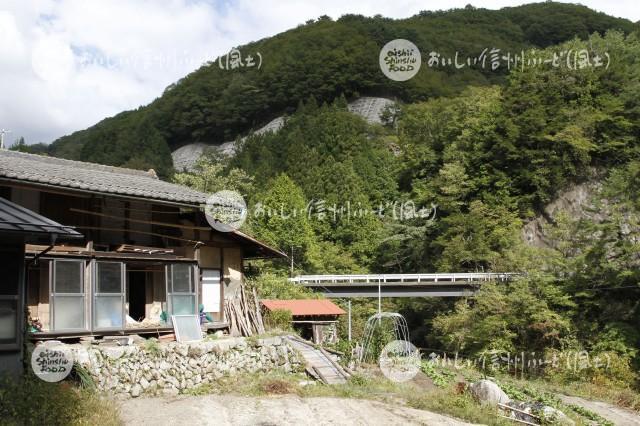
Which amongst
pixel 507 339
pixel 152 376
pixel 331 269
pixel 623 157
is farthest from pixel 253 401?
pixel 623 157

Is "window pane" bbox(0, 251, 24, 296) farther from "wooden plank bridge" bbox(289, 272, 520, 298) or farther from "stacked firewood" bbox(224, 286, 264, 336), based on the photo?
"wooden plank bridge" bbox(289, 272, 520, 298)

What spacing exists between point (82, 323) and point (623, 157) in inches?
1663

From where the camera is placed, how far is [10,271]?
1214 centimetres

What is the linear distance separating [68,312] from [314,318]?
14.8m

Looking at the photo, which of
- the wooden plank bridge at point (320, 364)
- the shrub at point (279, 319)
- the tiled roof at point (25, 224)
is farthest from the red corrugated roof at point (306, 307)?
the tiled roof at point (25, 224)

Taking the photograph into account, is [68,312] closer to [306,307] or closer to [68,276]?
[68,276]

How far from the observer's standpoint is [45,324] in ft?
59.0

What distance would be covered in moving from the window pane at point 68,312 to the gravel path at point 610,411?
1655 cm

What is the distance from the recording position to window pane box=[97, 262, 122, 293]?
18.5 meters

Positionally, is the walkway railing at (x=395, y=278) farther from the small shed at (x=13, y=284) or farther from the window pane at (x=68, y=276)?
the small shed at (x=13, y=284)

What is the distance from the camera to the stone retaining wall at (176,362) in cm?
1603

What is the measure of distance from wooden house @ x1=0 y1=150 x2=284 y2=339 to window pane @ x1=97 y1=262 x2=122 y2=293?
0.10 ft

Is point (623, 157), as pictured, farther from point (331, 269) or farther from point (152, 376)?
point (152, 376)

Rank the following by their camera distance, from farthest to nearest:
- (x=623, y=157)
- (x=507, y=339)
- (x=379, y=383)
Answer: (x=623, y=157) → (x=507, y=339) → (x=379, y=383)
